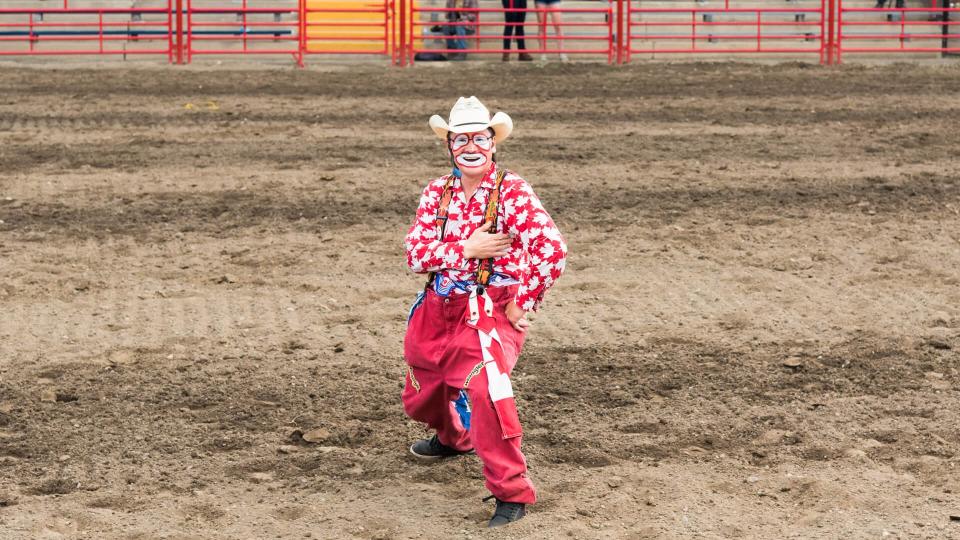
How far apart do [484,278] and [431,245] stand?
27 cm

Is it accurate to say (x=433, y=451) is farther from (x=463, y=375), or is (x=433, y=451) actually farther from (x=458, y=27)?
(x=458, y=27)

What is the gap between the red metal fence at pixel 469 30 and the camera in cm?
2072

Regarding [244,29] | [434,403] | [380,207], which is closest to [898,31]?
[244,29]

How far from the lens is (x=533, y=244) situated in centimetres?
604

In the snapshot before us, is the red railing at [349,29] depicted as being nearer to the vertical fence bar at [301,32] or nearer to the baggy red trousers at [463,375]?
the vertical fence bar at [301,32]

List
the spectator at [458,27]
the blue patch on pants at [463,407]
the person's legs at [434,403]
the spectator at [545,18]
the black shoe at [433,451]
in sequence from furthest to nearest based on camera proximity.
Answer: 1. the spectator at [458,27]
2. the spectator at [545,18]
3. the black shoe at [433,451]
4. the blue patch on pants at [463,407]
5. the person's legs at [434,403]

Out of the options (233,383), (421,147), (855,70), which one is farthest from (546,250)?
(855,70)

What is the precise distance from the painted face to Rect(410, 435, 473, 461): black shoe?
1.56 m

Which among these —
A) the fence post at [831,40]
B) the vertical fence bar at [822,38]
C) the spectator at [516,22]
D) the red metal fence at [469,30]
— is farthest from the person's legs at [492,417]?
the fence post at [831,40]

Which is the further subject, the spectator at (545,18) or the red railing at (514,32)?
the spectator at (545,18)

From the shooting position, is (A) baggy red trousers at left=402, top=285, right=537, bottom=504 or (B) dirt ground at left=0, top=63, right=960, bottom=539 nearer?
(A) baggy red trousers at left=402, top=285, right=537, bottom=504

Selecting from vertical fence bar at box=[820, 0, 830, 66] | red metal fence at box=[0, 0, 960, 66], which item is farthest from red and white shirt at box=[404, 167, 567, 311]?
vertical fence bar at box=[820, 0, 830, 66]

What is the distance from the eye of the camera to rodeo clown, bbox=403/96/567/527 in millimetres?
6016

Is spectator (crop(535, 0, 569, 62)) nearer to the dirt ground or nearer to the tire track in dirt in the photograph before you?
the dirt ground
